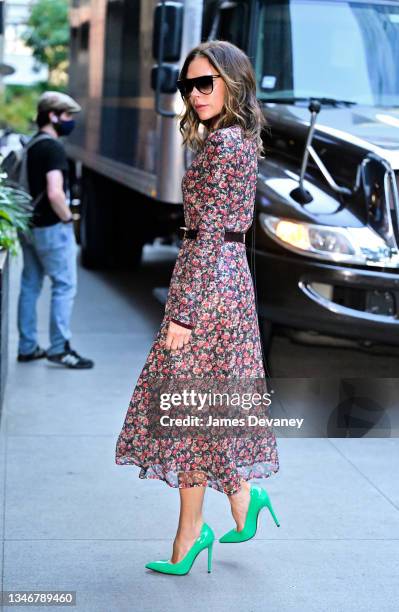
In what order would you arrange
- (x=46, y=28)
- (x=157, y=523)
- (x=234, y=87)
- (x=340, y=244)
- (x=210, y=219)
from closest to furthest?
(x=210, y=219) → (x=234, y=87) → (x=157, y=523) → (x=340, y=244) → (x=46, y=28)

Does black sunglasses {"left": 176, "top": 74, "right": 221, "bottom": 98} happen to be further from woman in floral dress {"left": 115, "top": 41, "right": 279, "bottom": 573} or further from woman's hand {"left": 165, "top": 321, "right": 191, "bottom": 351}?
woman's hand {"left": 165, "top": 321, "right": 191, "bottom": 351}

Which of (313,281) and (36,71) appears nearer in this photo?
(313,281)

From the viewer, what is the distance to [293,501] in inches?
205

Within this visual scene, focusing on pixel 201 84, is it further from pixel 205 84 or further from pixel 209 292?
pixel 209 292

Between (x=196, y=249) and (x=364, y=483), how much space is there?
2.03 meters

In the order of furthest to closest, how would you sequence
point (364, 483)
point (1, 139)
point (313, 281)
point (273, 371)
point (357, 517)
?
point (1, 139), point (273, 371), point (313, 281), point (364, 483), point (357, 517)

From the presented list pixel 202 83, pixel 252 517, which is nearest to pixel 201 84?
pixel 202 83

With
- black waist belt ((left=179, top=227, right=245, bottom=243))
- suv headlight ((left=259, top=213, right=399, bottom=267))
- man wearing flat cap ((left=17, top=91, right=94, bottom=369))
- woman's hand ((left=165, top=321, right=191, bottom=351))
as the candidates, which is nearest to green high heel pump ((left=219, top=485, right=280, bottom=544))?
woman's hand ((left=165, top=321, right=191, bottom=351))

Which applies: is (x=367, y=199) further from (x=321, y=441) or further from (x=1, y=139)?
(x=1, y=139)

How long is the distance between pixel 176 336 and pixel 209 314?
162mm

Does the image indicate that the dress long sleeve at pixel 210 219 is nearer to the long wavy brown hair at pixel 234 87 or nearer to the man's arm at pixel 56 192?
the long wavy brown hair at pixel 234 87

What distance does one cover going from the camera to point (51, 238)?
24.8ft

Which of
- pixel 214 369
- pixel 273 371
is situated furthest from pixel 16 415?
pixel 214 369

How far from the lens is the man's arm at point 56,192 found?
291 inches
